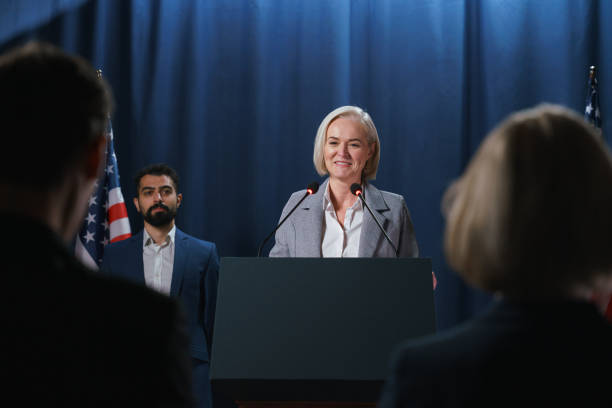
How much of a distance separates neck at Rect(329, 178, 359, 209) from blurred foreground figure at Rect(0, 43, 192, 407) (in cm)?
240

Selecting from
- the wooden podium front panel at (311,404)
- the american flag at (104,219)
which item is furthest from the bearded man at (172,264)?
the wooden podium front panel at (311,404)

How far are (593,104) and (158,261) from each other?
298cm

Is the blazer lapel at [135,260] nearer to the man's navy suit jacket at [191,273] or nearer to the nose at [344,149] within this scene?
the man's navy suit jacket at [191,273]

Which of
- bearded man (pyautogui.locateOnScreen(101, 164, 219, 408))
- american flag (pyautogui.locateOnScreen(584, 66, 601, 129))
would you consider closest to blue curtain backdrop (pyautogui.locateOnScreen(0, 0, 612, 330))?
american flag (pyautogui.locateOnScreen(584, 66, 601, 129))

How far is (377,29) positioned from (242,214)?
1.68 metres

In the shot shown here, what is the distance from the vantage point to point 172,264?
400cm

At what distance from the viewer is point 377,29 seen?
4.83 meters

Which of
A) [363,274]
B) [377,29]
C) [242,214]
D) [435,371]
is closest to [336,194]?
[363,274]

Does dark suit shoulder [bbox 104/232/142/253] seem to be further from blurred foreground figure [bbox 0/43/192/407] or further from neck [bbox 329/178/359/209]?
blurred foreground figure [bbox 0/43/192/407]

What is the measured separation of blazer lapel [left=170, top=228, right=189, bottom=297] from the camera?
386 cm

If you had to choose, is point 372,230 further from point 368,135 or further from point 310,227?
point 368,135

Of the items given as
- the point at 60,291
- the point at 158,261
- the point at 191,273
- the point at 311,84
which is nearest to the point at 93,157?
the point at 60,291

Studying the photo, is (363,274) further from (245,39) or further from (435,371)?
(245,39)

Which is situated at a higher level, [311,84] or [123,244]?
[311,84]
